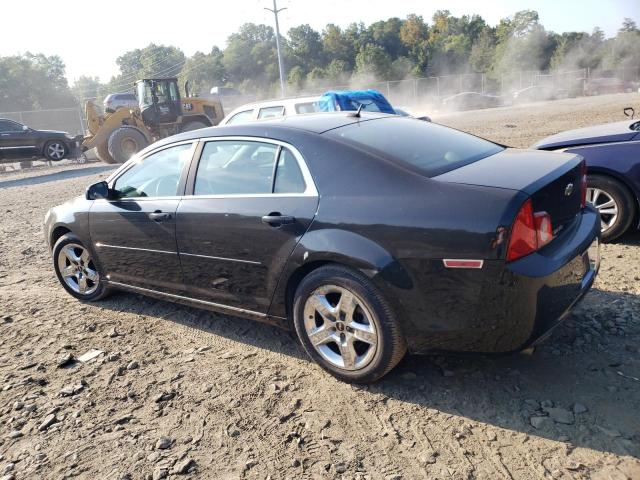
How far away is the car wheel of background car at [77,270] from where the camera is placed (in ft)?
15.6

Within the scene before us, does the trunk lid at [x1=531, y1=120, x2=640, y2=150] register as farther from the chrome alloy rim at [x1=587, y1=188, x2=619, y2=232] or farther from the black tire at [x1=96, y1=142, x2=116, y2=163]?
the black tire at [x1=96, y1=142, x2=116, y2=163]

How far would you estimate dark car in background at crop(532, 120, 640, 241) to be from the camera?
4.71 meters

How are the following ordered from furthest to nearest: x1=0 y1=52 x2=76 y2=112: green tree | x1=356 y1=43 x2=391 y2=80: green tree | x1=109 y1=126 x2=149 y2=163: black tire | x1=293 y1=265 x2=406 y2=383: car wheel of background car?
x1=0 y1=52 x2=76 y2=112: green tree < x1=356 y1=43 x2=391 y2=80: green tree < x1=109 y1=126 x2=149 y2=163: black tire < x1=293 y1=265 x2=406 y2=383: car wheel of background car

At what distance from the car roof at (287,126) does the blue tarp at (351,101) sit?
5905mm

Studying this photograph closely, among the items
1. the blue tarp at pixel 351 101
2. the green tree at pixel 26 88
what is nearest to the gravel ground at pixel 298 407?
the blue tarp at pixel 351 101

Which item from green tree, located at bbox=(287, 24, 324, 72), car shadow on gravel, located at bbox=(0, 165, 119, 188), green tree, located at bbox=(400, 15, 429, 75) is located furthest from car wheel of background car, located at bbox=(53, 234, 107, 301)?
green tree, located at bbox=(287, 24, 324, 72)

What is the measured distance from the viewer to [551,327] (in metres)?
2.69

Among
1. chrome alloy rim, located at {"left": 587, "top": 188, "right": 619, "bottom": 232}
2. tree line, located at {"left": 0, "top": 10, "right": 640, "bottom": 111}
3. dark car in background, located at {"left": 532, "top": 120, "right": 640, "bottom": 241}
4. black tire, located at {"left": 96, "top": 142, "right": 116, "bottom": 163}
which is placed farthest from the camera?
tree line, located at {"left": 0, "top": 10, "right": 640, "bottom": 111}

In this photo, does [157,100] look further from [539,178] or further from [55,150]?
[539,178]

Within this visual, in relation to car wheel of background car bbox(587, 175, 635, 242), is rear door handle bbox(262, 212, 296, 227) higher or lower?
higher

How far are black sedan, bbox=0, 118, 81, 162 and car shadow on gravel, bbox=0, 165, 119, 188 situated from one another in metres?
1.47

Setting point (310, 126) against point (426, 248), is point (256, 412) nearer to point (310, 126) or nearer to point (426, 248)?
point (426, 248)

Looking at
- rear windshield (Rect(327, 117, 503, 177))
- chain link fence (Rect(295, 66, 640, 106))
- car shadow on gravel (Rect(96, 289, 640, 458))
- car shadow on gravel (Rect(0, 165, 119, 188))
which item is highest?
chain link fence (Rect(295, 66, 640, 106))

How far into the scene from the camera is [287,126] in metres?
3.48
